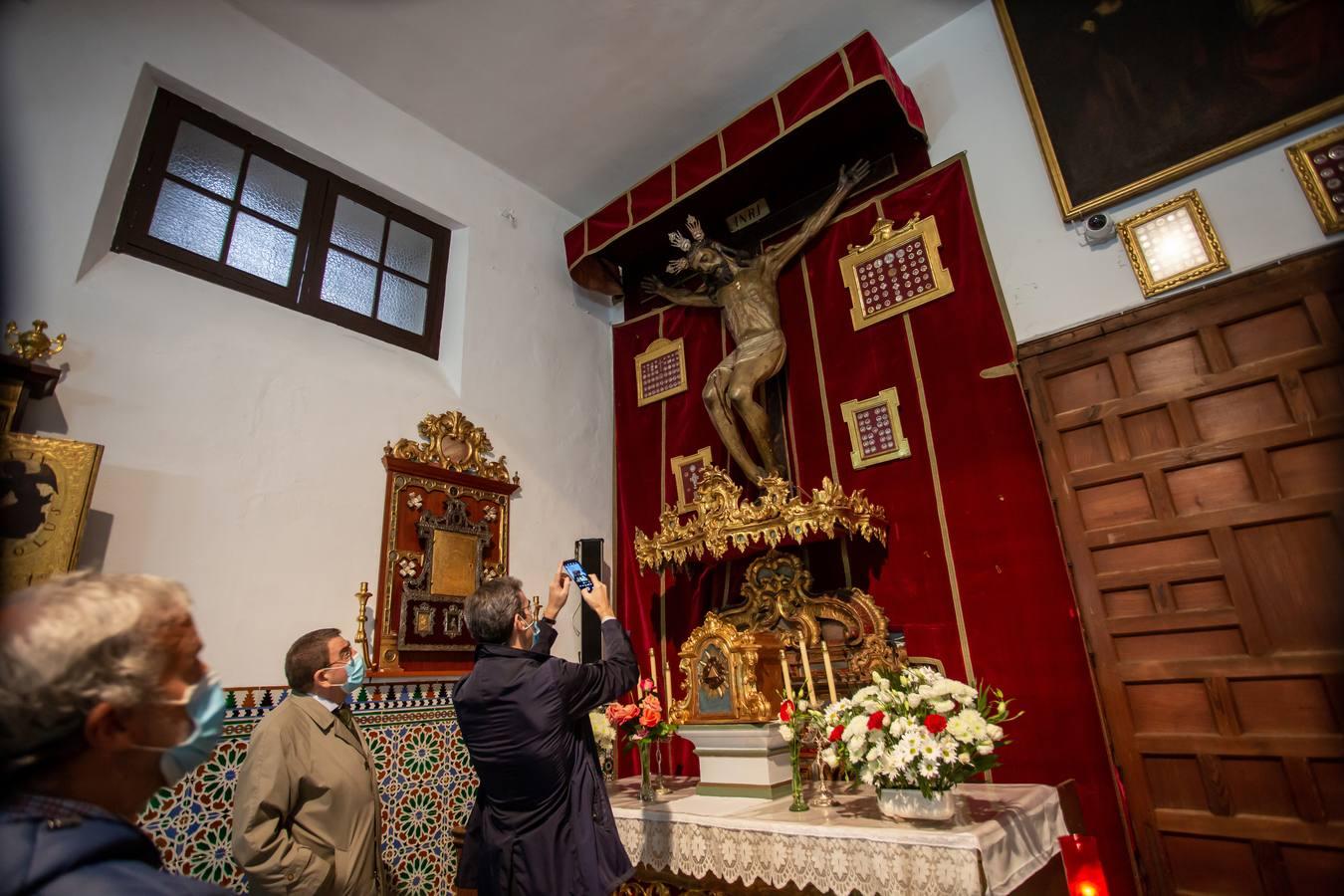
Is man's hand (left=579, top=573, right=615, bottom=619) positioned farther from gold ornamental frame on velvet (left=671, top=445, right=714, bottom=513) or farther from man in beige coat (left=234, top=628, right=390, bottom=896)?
gold ornamental frame on velvet (left=671, top=445, right=714, bottom=513)

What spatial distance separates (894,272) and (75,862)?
15.8 ft

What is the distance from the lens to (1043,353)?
3.92 metres

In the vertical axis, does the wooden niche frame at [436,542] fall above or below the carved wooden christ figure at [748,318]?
below

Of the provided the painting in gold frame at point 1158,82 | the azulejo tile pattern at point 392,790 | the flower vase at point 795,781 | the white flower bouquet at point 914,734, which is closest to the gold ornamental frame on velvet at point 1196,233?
the painting in gold frame at point 1158,82

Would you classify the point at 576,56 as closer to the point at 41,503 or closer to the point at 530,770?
the point at 41,503

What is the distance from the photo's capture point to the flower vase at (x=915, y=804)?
249 cm

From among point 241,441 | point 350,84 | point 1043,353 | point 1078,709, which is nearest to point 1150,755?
point 1078,709

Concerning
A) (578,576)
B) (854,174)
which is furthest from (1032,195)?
(578,576)

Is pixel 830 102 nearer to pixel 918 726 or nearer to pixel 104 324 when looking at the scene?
pixel 918 726

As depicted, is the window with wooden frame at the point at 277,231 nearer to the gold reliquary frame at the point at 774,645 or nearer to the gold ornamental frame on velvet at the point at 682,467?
the gold ornamental frame on velvet at the point at 682,467

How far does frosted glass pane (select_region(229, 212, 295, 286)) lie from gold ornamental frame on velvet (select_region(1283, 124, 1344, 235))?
5.69m

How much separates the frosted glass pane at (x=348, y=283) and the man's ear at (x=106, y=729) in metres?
4.09

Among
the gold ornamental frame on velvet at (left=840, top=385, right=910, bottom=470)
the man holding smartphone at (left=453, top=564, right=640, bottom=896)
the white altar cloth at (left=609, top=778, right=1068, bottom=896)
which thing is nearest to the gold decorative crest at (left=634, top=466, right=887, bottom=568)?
the gold ornamental frame on velvet at (left=840, top=385, right=910, bottom=470)

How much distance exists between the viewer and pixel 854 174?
4910mm
